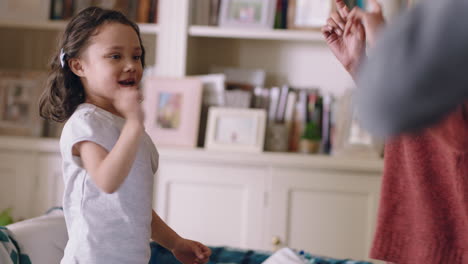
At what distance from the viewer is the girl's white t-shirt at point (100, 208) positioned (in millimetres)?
1030

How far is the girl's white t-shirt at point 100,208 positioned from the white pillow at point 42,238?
0.63 feet

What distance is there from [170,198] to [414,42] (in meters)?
2.26

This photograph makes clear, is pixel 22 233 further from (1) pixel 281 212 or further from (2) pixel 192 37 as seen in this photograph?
(2) pixel 192 37

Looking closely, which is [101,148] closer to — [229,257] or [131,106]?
[131,106]

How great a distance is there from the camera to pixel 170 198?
2594 mm

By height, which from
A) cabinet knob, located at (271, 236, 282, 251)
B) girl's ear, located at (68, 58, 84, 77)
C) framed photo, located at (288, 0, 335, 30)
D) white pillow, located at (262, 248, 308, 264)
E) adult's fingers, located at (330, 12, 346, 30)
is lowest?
cabinet knob, located at (271, 236, 282, 251)

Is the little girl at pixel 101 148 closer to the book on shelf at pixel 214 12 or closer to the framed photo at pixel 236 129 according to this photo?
the framed photo at pixel 236 129

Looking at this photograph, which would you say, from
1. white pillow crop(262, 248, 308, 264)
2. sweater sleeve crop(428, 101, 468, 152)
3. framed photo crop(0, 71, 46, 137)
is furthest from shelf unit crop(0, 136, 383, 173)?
sweater sleeve crop(428, 101, 468, 152)

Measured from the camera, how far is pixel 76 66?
1146mm

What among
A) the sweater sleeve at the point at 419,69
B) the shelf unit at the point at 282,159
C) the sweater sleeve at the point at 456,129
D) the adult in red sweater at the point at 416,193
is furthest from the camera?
the shelf unit at the point at 282,159

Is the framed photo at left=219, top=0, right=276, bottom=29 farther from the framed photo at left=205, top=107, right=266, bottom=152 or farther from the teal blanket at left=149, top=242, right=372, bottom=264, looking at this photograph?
the teal blanket at left=149, top=242, right=372, bottom=264

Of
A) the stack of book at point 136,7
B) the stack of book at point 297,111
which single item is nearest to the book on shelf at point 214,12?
the stack of book at point 136,7

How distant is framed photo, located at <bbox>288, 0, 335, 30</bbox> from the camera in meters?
2.70

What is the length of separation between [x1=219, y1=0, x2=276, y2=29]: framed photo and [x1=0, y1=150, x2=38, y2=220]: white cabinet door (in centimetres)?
105
